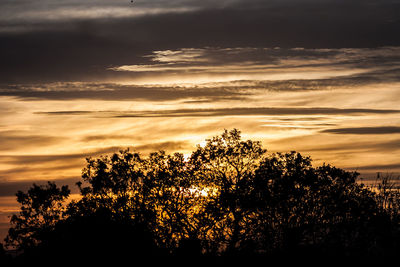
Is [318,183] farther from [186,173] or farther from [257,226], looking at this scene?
[186,173]

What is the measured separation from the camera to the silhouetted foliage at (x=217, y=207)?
69.1 m

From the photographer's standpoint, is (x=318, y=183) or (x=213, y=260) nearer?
(x=213, y=260)

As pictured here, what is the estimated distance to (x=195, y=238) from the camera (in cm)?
6950

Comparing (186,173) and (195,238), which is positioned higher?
(186,173)

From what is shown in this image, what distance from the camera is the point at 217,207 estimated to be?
70.1 meters

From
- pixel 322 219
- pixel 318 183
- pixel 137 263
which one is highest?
pixel 318 183

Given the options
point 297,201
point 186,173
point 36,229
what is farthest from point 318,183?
point 36,229

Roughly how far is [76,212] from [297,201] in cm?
2804

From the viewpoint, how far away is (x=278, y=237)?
69.3m

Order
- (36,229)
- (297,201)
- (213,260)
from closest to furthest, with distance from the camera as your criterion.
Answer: (213,260) < (297,201) < (36,229)

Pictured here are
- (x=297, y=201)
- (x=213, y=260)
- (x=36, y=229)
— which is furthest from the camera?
(x=36, y=229)

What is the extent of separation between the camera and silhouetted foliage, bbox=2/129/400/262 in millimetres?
69125

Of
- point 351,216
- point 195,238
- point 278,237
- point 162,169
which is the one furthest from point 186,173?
point 351,216

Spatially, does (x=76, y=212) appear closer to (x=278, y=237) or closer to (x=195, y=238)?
(x=195, y=238)
